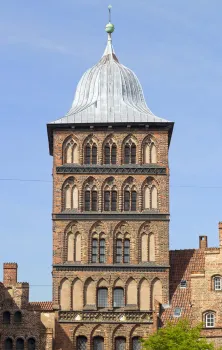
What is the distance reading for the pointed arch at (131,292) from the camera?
70.3 m

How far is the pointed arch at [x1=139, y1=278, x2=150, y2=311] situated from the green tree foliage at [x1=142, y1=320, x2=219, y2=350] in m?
4.48

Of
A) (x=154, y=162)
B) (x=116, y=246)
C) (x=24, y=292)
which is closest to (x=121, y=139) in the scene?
(x=154, y=162)

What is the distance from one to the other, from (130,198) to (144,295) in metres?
6.31

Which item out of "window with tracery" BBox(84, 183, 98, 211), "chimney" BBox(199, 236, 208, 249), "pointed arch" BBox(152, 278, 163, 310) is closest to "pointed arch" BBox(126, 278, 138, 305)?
"pointed arch" BBox(152, 278, 163, 310)

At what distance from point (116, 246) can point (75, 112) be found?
965 centimetres

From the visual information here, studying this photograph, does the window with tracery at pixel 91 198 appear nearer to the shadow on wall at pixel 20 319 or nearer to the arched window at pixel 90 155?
the arched window at pixel 90 155

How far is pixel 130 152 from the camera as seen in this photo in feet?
240

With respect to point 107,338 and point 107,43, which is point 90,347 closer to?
point 107,338

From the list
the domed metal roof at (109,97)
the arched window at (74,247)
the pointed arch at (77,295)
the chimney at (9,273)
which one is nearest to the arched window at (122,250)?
the arched window at (74,247)

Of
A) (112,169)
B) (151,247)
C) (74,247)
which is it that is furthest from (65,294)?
(112,169)

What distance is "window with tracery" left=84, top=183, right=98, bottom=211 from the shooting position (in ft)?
237

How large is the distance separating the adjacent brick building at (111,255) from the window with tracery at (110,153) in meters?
0.06

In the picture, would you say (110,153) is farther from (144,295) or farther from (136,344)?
(136,344)

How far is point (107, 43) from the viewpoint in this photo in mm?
79062
